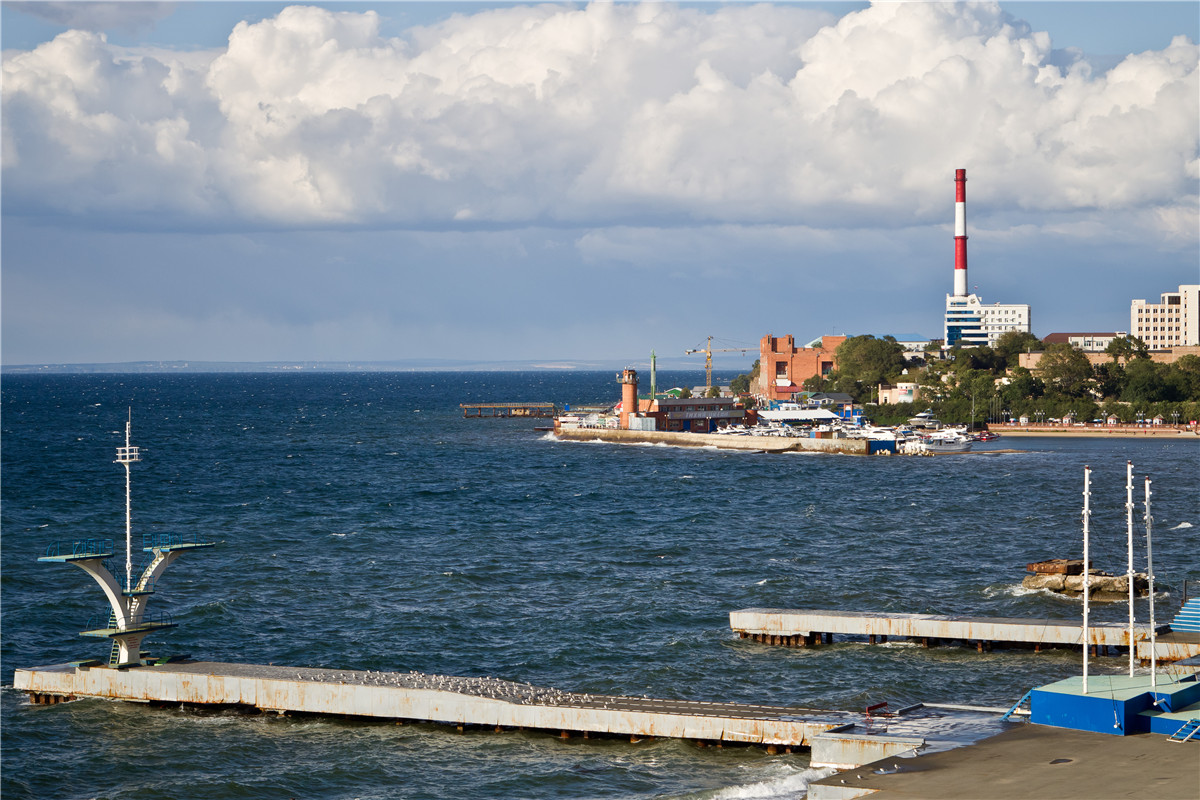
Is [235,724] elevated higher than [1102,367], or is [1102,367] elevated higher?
[1102,367]

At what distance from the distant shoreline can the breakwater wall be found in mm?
36065

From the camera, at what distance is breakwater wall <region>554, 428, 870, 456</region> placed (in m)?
146

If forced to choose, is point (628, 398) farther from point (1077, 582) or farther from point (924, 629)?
point (924, 629)

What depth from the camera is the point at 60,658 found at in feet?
149

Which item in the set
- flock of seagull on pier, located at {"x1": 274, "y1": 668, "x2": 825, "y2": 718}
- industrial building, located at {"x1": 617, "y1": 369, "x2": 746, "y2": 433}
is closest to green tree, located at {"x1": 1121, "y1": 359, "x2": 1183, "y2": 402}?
industrial building, located at {"x1": 617, "y1": 369, "x2": 746, "y2": 433}

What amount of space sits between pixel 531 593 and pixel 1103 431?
13270 centimetres

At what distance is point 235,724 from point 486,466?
92207 millimetres

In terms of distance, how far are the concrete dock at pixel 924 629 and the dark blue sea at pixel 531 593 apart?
2.41 ft

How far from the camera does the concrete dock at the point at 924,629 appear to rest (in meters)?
44.3

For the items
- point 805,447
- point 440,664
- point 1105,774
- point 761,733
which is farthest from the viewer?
point 805,447

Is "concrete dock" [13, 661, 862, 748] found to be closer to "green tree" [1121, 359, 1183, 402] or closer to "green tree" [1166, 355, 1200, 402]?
"green tree" [1121, 359, 1183, 402]

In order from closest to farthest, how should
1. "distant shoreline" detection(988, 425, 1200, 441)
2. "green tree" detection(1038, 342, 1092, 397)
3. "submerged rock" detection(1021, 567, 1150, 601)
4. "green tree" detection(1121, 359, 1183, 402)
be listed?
"submerged rock" detection(1021, 567, 1150, 601) → "distant shoreline" detection(988, 425, 1200, 441) → "green tree" detection(1121, 359, 1183, 402) → "green tree" detection(1038, 342, 1092, 397)

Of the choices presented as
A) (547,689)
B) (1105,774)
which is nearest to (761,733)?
(547,689)

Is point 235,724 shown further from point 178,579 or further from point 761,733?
point 178,579
